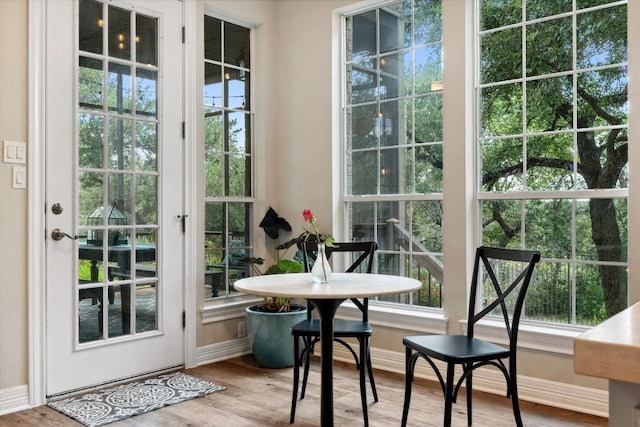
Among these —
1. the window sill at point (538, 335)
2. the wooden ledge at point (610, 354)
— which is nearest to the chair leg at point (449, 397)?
the window sill at point (538, 335)

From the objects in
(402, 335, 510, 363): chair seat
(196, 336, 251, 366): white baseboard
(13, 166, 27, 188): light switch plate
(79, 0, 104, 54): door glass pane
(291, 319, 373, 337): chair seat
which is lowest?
(196, 336, 251, 366): white baseboard

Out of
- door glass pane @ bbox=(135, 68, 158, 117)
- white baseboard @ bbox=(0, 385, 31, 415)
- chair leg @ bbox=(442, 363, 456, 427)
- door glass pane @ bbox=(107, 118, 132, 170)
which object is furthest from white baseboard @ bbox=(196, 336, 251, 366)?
chair leg @ bbox=(442, 363, 456, 427)

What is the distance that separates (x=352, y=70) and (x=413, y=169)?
3.11 feet

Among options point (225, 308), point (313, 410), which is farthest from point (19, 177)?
point (313, 410)

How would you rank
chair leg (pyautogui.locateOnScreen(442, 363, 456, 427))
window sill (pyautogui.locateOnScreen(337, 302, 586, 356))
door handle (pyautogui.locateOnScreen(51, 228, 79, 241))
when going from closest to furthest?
1. chair leg (pyautogui.locateOnScreen(442, 363, 456, 427))
2. window sill (pyautogui.locateOnScreen(337, 302, 586, 356))
3. door handle (pyautogui.locateOnScreen(51, 228, 79, 241))

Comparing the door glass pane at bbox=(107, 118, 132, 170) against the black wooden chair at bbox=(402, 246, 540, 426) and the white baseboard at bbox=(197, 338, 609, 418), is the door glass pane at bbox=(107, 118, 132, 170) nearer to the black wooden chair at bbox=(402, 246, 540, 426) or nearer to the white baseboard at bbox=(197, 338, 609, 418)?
the white baseboard at bbox=(197, 338, 609, 418)

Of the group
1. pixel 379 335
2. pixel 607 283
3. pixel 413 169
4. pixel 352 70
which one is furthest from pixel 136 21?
pixel 607 283

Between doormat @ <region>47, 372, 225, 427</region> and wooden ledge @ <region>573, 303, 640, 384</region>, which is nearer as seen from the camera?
wooden ledge @ <region>573, 303, 640, 384</region>

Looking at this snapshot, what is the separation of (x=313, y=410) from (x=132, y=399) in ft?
3.36

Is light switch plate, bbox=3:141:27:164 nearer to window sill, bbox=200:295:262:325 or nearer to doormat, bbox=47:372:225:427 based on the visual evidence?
doormat, bbox=47:372:225:427

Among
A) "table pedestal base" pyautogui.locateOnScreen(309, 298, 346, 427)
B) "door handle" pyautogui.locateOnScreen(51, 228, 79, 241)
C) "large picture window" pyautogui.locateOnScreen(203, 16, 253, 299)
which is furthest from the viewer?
"large picture window" pyautogui.locateOnScreen(203, 16, 253, 299)

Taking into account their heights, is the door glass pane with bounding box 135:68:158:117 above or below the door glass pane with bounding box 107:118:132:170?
above

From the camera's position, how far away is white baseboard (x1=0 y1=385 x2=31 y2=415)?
2832 millimetres

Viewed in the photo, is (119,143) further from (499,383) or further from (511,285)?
(499,383)
